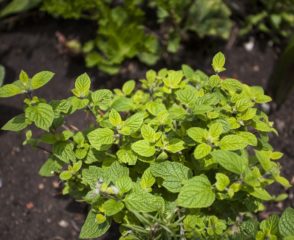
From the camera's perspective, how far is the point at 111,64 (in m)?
2.00

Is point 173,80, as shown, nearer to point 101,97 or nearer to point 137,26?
point 101,97

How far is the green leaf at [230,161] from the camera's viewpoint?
0.98m

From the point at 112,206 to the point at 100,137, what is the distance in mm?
189

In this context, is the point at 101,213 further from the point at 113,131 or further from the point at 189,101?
the point at 189,101

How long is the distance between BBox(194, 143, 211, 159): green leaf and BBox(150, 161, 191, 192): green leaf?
9 centimetres

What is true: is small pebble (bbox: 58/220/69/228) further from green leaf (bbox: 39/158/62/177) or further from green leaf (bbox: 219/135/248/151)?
green leaf (bbox: 219/135/248/151)

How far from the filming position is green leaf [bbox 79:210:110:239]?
3.58ft

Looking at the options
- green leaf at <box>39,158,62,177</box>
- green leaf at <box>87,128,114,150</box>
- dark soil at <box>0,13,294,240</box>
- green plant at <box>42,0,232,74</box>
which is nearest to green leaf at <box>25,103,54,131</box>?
green leaf at <box>87,128,114,150</box>

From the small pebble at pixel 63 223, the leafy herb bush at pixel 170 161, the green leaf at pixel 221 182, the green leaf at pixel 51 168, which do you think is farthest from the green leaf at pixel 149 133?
the small pebble at pixel 63 223

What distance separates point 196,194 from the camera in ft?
3.32

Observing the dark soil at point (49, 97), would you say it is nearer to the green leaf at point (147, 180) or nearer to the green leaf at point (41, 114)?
the green leaf at point (147, 180)

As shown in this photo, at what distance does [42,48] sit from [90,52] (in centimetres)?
29

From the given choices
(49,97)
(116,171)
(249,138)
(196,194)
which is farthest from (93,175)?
(49,97)

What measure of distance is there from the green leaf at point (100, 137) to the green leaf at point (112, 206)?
0.51 feet
